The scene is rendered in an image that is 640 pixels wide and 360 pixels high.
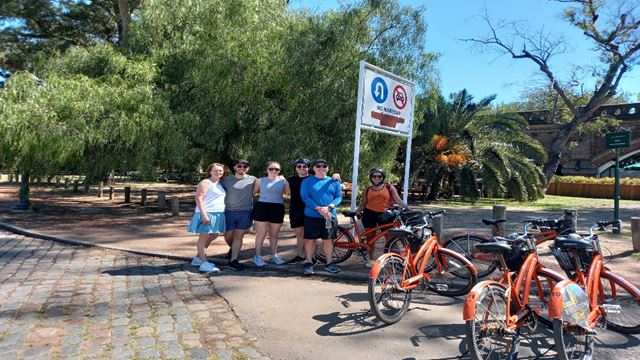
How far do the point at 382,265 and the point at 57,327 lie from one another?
3.12 m

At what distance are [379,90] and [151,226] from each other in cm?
673

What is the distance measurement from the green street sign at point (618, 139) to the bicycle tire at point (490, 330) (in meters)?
9.86

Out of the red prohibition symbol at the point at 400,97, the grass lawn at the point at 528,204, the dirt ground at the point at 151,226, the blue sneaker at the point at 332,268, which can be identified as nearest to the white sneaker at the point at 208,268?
the dirt ground at the point at 151,226

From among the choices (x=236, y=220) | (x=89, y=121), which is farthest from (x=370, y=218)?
(x=89, y=121)

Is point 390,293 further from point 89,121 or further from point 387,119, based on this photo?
point 89,121

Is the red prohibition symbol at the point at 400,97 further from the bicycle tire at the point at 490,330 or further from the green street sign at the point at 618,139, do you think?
the green street sign at the point at 618,139

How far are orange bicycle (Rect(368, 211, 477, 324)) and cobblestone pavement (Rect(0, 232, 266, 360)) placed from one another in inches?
53.5

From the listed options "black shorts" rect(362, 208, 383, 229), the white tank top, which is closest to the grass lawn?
"black shorts" rect(362, 208, 383, 229)

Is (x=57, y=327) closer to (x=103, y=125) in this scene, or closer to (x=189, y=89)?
(x=103, y=125)

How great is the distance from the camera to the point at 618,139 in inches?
462

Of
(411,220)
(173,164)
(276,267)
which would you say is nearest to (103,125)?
(173,164)

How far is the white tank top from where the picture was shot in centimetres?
681

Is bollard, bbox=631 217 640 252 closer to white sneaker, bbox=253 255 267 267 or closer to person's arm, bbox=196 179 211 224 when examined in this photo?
white sneaker, bbox=253 255 267 267

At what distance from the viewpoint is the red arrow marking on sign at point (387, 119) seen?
27.3 ft
